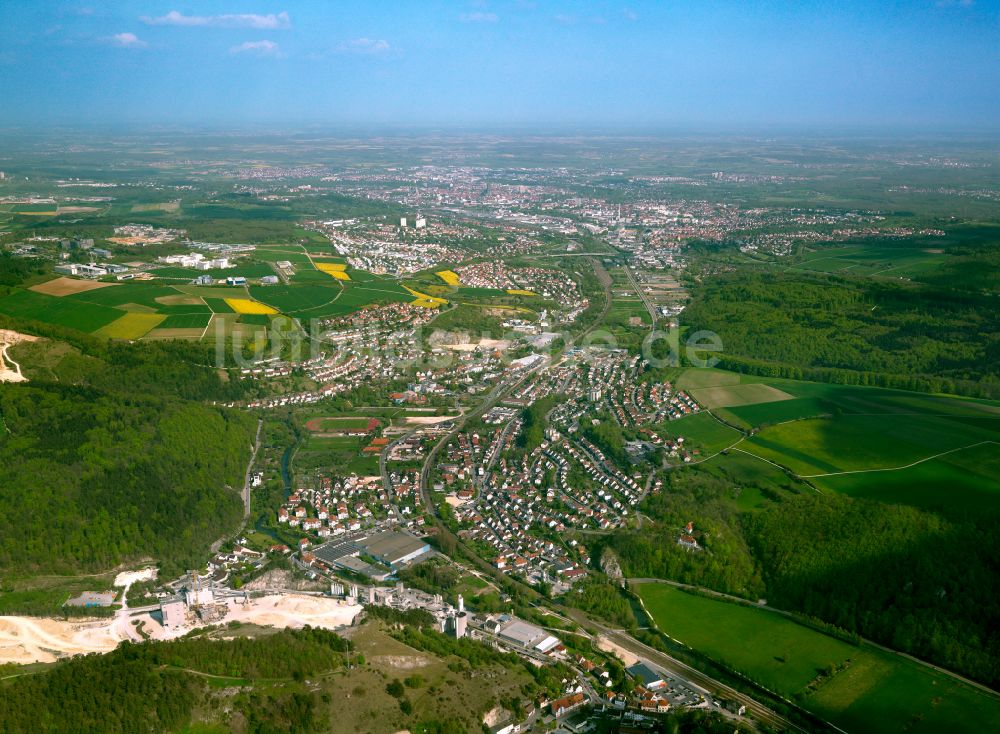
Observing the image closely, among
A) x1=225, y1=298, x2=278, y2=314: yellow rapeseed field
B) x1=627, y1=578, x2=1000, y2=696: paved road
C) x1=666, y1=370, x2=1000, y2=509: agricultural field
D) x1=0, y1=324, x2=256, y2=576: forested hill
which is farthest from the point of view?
x1=225, y1=298, x2=278, y2=314: yellow rapeseed field

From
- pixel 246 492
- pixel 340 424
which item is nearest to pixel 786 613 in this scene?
pixel 246 492

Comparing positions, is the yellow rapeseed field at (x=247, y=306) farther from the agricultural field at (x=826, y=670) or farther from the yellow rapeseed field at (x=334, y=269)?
the agricultural field at (x=826, y=670)

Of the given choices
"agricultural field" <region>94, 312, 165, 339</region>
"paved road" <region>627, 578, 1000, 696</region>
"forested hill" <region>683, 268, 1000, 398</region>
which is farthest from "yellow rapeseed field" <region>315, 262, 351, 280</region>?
"paved road" <region>627, 578, 1000, 696</region>

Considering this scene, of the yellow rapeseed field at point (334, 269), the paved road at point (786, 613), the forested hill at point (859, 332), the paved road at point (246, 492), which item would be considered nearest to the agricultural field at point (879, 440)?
the forested hill at point (859, 332)

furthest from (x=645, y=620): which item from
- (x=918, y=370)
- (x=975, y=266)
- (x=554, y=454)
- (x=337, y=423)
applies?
(x=975, y=266)

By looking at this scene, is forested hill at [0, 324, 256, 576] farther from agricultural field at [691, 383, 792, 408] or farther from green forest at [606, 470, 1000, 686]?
agricultural field at [691, 383, 792, 408]

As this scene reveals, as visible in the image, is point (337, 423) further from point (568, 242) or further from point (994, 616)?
point (568, 242)

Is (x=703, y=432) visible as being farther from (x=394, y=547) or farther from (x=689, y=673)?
(x=689, y=673)
